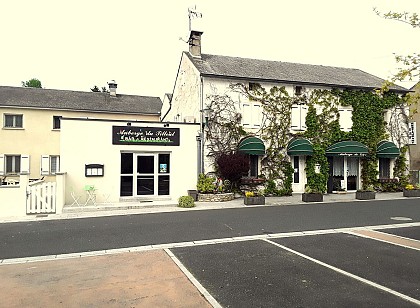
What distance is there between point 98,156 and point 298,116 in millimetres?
11862

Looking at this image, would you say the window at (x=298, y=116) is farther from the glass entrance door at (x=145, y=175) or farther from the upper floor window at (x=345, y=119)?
the glass entrance door at (x=145, y=175)

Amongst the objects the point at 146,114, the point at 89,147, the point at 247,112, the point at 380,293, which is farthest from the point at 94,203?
the point at 146,114

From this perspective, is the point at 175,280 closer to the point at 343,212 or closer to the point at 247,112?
the point at 343,212

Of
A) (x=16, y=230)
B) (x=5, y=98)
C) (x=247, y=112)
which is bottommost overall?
(x=16, y=230)

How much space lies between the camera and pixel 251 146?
16.9m

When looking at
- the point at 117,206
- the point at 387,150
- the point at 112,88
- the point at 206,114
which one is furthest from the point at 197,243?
the point at 112,88

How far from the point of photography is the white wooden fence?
11.8 m

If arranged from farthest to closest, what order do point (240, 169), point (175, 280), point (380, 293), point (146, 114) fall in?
1. point (146, 114)
2. point (240, 169)
3. point (175, 280)
4. point (380, 293)

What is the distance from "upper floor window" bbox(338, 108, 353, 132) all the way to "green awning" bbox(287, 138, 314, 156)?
315 centimetres

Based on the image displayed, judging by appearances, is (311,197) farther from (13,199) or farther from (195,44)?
(13,199)

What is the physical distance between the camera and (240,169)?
15.9 meters

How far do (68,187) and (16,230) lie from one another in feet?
17.0

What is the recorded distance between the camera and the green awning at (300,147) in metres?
17.9

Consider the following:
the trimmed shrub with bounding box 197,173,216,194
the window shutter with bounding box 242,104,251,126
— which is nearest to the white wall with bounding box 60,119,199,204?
the trimmed shrub with bounding box 197,173,216,194
